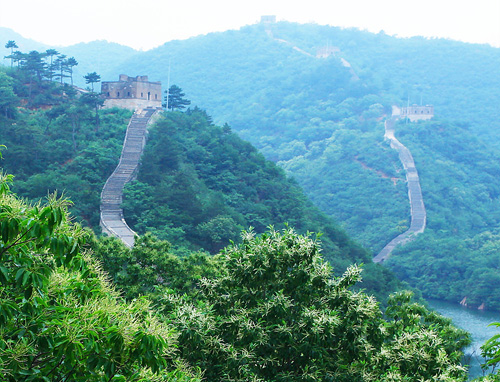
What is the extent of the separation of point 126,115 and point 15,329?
137 ft

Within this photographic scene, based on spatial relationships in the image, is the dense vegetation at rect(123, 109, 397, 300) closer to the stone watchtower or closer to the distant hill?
the stone watchtower

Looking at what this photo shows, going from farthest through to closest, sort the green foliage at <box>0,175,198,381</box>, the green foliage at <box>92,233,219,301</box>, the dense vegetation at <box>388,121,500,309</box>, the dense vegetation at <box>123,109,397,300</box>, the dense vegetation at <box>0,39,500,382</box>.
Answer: the dense vegetation at <box>388,121,500,309</box> → the dense vegetation at <box>123,109,397,300</box> → the green foliage at <box>92,233,219,301</box> → the dense vegetation at <box>0,39,500,382</box> → the green foliage at <box>0,175,198,381</box>

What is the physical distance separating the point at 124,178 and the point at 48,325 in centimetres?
3387

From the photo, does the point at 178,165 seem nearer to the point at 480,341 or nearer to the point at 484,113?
the point at 480,341

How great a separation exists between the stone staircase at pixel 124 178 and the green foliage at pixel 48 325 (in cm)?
2374

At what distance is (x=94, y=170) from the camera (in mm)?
39250

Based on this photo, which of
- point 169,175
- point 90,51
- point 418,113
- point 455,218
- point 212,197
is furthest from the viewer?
point 90,51

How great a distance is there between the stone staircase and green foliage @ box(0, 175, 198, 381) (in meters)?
23.7

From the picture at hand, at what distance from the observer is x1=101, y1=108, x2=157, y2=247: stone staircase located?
33.3m

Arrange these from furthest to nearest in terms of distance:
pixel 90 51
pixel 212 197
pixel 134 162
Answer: pixel 90 51 < pixel 134 162 < pixel 212 197

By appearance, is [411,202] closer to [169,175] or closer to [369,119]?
[369,119]

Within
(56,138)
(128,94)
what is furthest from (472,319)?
(56,138)

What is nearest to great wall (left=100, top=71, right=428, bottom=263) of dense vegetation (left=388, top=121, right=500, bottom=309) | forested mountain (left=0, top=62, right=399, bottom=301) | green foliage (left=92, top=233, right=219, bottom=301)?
forested mountain (left=0, top=62, right=399, bottom=301)

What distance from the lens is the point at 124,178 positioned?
39219 mm
